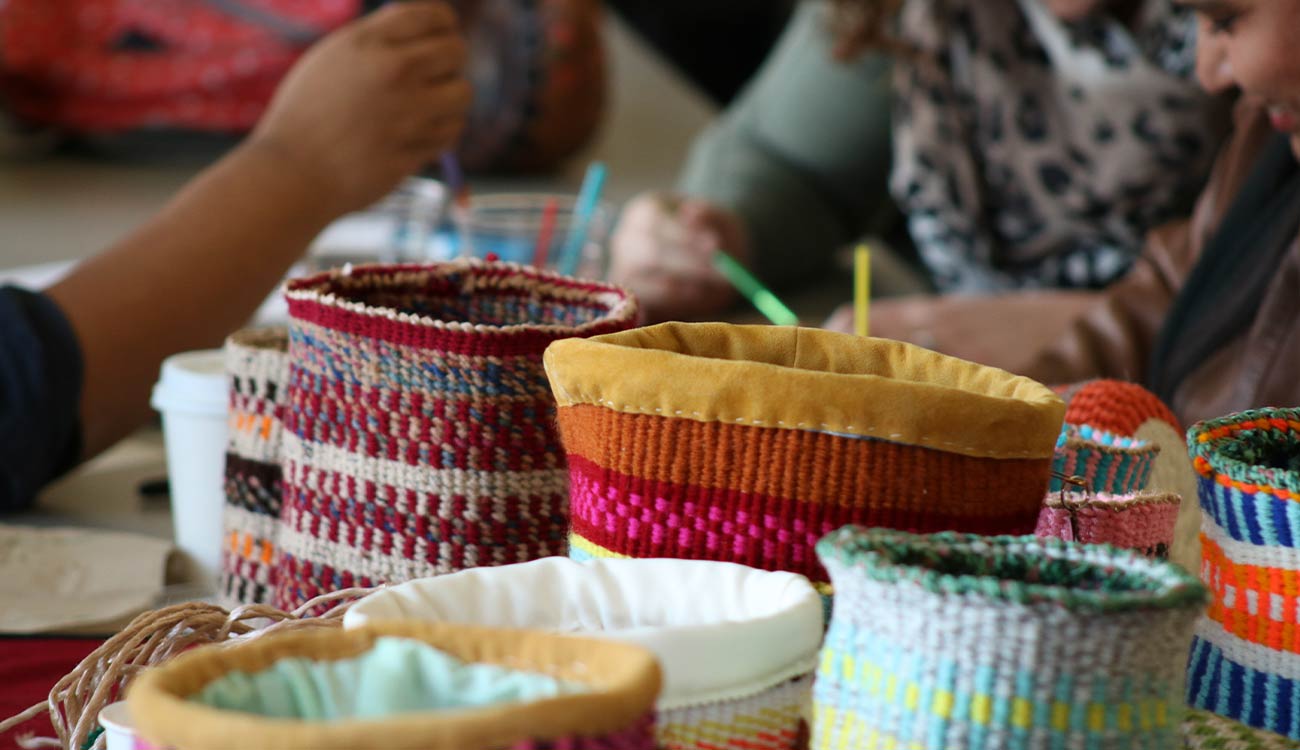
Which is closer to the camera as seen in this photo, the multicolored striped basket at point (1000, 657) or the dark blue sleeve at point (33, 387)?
the multicolored striped basket at point (1000, 657)

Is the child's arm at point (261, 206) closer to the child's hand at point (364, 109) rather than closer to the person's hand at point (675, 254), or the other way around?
the child's hand at point (364, 109)

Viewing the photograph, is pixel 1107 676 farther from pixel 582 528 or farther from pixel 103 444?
pixel 103 444

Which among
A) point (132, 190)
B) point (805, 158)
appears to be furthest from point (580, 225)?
point (132, 190)

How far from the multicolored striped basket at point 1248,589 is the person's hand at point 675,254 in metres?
0.91

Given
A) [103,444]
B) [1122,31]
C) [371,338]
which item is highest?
[1122,31]

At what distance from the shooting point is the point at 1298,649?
30cm

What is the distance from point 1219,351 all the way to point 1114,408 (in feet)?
1.06

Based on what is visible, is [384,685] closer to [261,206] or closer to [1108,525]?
[1108,525]

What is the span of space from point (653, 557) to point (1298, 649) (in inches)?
5.9

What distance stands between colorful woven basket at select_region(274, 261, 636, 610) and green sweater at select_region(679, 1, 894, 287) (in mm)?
1065

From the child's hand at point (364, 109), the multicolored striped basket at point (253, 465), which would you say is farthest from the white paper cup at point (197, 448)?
the child's hand at point (364, 109)

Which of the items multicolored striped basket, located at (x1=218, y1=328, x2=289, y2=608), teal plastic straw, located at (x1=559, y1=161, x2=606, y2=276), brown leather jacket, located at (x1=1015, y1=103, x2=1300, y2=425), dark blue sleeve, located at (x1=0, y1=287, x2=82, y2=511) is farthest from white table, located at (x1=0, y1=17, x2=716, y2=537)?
brown leather jacket, located at (x1=1015, y1=103, x2=1300, y2=425)

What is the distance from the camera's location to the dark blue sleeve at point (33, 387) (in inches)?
25.3

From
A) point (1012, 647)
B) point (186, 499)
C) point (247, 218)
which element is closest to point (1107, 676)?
point (1012, 647)
